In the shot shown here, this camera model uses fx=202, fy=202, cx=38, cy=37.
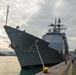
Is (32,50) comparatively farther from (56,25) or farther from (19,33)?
(56,25)

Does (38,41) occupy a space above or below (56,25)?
below

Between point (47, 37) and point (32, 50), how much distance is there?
11733 mm

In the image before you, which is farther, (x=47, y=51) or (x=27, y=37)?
(x=47, y=51)

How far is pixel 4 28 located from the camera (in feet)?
95.1

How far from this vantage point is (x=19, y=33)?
29.6 meters

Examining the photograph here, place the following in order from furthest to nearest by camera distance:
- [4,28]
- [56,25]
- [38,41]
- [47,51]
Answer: [56,25]
[47,51]
[38,41]
[4,28]

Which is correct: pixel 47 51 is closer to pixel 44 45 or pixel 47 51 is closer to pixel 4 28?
pixel 44 45

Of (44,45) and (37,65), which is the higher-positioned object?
(44,45)

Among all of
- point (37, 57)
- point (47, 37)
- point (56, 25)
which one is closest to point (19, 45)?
point (37, 57)

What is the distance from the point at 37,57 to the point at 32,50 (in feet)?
4.49

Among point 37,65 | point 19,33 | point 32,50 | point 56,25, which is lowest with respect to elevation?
point 37,65

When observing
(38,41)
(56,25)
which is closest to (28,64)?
(38,41)

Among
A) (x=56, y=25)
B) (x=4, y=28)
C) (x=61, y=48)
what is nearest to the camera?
(x=4, y=28)

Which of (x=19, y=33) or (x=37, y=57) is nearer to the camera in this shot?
(x=19, y=33)
